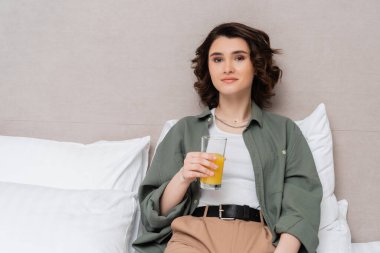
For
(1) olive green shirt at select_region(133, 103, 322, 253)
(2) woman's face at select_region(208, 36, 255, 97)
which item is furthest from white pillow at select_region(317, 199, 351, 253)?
(2) woman's face at select_region(208, 36, 255, 97)

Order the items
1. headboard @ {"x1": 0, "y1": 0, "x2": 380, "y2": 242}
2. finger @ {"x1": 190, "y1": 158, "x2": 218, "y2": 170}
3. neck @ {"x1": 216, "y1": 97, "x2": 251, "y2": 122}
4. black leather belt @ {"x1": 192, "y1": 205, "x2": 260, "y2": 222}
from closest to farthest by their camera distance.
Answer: finger @ {"x1": 190, "y1": 158, "x2": 218, "y2": 170}
black leather belt @ {"x1": 192, "y1": 205, "x2": 260, "y2": 222}
neck @ {"x1": 216, "y1": 97, "x2": 251, "y2": 122}
headboard @ {"x1": 0, "y1": 0, "x2": 380, "y2": 242}

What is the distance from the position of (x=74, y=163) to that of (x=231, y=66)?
0.69m

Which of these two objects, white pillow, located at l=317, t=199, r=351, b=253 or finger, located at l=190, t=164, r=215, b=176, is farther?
white pillow, located at l=317, t=199, r=351, b=253

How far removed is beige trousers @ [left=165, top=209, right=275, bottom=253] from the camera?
3.91 feet

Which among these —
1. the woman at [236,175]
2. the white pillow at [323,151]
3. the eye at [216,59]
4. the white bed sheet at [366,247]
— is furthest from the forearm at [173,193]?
the white bed sheet at [366,247]

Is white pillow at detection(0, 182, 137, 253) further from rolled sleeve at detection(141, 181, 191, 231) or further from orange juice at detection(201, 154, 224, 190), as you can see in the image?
orange juice at detection(201, 154, 224, 190)

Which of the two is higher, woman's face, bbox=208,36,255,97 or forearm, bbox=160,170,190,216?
woman's face, bbox=208,36,255,97

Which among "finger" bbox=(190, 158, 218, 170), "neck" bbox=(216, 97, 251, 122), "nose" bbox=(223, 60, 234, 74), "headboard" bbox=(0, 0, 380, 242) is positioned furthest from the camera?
"headboard" bbox=(0, 0, 380, 242)

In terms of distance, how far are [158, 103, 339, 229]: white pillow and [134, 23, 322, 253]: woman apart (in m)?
0.11

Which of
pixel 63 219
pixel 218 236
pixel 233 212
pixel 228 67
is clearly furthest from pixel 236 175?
pixel 63 219

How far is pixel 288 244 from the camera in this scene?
1.22 m

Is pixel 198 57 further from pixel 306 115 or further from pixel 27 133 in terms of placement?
pixel 27 133

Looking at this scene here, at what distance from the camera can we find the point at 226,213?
1294 mm

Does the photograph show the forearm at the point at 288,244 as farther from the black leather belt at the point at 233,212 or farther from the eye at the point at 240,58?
the eye at the point at 240,58
